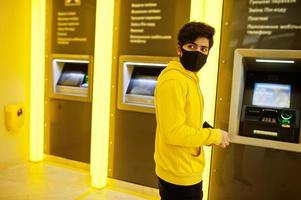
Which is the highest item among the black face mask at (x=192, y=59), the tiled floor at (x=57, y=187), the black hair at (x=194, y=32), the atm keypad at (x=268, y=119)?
the black hair at (x=194, y=32)

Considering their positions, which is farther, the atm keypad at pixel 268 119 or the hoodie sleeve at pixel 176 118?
the atm keypad at pixel 268 119

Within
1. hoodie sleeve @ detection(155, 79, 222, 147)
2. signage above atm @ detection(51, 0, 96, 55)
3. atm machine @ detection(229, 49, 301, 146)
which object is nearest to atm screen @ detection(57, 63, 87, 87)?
signage above atm @ detection(51, 0, 96, 55)

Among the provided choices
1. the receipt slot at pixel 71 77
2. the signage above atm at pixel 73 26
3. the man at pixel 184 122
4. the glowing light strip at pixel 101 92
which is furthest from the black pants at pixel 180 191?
the signage above atm at pixel 73 26

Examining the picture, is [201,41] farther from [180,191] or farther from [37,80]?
[37,80]

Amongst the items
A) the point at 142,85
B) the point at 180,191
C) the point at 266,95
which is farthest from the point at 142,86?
the point at 180,191

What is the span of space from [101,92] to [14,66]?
46.7 inches

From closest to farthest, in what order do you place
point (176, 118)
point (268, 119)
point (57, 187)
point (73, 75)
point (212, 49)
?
point (176, 118) → point (268, 119) → point (212, 49) → point (57, 187) → point (73, 75)

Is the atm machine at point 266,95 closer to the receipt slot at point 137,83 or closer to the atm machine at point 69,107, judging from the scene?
the receipt slot at point 137,83

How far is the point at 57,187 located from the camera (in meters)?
3.00

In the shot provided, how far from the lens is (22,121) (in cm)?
358

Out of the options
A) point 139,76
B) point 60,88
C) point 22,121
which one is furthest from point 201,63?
point 22,121

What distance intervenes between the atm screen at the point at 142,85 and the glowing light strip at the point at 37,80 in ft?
3.92

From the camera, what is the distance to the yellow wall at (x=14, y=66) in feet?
10.8

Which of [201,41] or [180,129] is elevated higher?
[201,41]
